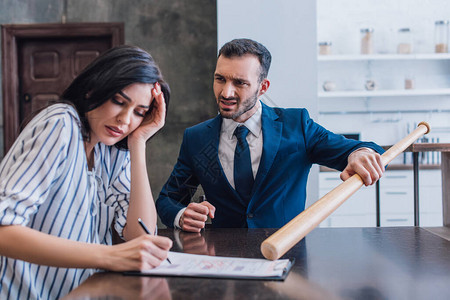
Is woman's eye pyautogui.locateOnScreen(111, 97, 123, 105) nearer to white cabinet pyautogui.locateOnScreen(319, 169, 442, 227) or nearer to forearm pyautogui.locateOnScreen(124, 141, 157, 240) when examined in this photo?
forearm pyautogui.locateOnScreen(124, 141, 157, 240)

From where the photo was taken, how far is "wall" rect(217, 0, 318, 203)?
11.6 feet

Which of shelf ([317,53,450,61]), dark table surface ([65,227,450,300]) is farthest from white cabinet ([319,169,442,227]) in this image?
dark table surface ([65,227,450,300])

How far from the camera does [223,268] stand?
3.30 ft

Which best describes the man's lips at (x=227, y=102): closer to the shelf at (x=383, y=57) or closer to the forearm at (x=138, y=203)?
the forearm at (x=138, y=203)

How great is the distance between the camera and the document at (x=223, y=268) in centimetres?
95

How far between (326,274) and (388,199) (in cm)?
429

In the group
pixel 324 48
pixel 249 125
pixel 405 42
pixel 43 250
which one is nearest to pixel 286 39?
pixel 249 125

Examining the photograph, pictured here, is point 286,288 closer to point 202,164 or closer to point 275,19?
point 202,164

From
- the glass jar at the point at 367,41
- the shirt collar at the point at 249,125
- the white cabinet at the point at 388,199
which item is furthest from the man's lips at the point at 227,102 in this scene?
the glass jar at the point at 367,41

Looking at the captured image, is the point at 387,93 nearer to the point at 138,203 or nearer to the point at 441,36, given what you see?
the point at 441,36

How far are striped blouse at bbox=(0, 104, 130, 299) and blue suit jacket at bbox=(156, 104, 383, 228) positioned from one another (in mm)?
565

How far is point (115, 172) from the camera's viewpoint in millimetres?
1456

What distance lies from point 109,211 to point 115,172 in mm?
138

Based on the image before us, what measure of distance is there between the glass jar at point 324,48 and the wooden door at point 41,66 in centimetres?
222
